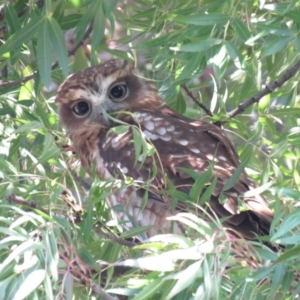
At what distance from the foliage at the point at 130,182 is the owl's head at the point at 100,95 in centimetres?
12

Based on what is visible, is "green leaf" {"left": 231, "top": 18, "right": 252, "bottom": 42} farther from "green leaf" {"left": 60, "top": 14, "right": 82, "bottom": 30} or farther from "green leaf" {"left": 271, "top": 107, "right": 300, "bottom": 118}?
"green leaf" {"left": 60, "top": 14, "right": 82, "bottom": 30}

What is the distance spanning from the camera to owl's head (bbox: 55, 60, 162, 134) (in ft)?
13.4

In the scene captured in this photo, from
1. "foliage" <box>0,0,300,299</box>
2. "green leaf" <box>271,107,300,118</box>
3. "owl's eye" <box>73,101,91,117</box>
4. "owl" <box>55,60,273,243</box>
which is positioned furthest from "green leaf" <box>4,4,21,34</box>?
"green leaf" <box>271,107,300,118</box>

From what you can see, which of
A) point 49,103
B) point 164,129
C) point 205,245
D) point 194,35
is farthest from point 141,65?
point 205,245

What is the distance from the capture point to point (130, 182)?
294 cm

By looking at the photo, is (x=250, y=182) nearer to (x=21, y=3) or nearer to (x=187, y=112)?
(x=187, y=112)

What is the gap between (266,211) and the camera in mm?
3320

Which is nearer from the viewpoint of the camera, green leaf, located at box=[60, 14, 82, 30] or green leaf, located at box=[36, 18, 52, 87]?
green leaf, located at box=[36, 18, 52, 87]

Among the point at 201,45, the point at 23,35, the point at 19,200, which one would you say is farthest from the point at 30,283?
the point at 23,35

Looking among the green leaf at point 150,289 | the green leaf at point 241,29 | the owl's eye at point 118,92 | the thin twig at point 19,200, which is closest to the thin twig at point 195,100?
the owl's eye at point 118,92

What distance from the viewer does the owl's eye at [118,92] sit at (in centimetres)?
418

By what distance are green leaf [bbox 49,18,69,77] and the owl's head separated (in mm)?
796

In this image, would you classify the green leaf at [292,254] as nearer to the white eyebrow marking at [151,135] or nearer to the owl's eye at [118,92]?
the white eyebrow marking at [151,135]

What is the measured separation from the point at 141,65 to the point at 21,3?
176 centimetres
